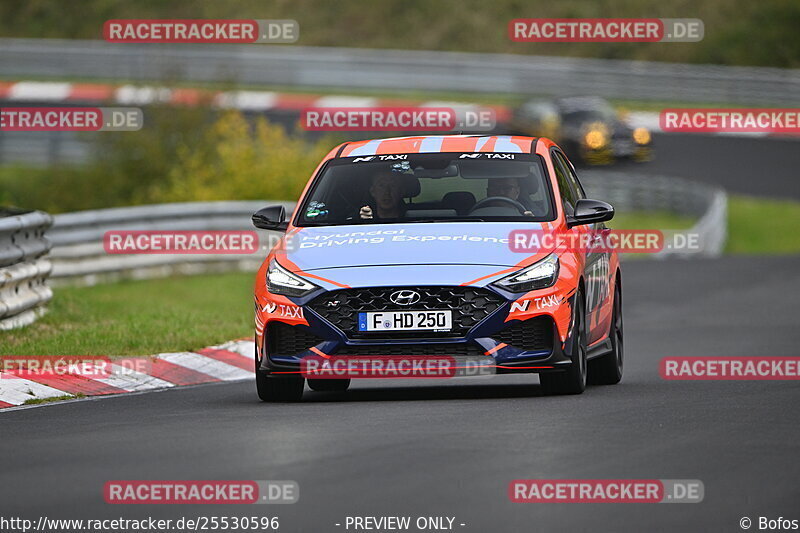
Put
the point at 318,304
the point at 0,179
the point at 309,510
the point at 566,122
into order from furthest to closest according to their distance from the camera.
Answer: the point at 566,122, the point at 0,179, the point at 318,304, the point at 309,510

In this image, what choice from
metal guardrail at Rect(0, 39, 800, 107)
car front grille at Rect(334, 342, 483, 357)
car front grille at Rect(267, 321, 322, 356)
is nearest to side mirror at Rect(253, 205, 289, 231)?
car front grille at Rect(267, 321, 322, 356)

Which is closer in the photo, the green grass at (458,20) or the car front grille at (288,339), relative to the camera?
the car front grille at (288,339)

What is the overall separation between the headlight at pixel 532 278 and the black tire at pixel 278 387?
1.47m

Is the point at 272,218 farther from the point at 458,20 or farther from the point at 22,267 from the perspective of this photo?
the point at 458,20

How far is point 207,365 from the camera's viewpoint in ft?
44.7

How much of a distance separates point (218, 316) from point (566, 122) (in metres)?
25.9

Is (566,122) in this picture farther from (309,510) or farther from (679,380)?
(309,510)

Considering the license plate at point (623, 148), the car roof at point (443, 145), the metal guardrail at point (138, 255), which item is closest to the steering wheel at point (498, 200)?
the car roof at point (443, 145)

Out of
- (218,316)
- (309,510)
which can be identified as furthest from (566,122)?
(309,510)

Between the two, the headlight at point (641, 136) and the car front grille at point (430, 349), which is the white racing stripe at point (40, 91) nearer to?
the headlight at point (641, 136)

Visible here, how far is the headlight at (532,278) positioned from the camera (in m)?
10.5

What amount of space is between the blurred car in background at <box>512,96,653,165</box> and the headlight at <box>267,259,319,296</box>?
3124cm

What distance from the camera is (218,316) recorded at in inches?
680

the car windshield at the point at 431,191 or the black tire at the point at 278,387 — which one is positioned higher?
the car windshield at the point at 431,191
